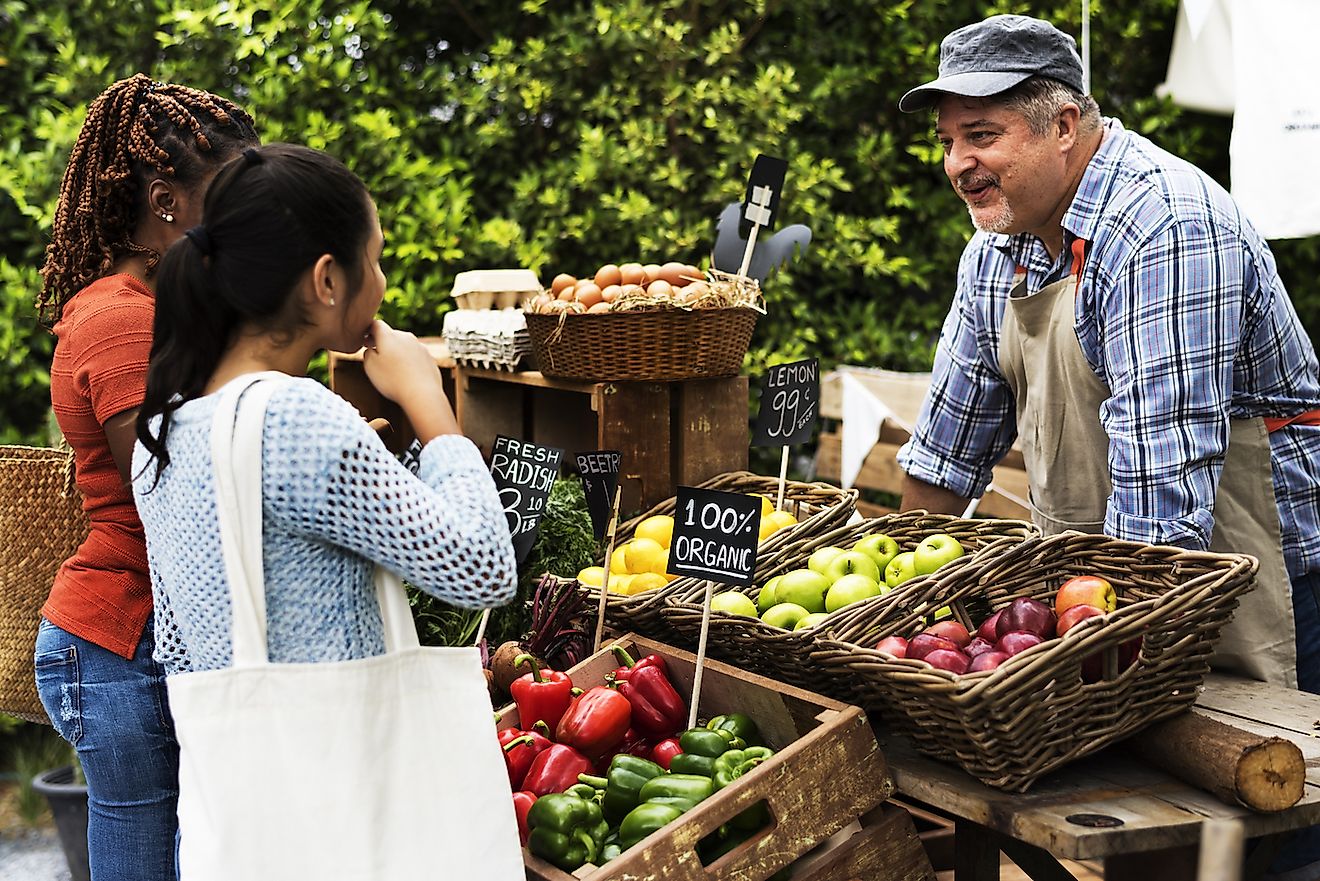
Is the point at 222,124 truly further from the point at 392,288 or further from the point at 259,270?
the point at 392,288

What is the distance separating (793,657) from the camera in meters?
2.10

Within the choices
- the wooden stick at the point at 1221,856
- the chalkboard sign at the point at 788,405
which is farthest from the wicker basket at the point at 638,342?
the wooden stick at the point at 1221,856

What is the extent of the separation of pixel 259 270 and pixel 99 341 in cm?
51

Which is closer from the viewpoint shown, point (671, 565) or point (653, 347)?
point (671, 565)

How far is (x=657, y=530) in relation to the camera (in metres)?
2.98

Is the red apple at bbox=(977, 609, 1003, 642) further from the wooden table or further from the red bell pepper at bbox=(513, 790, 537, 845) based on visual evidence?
the red bell pepper at bbox=(513, 790, 537, 845)

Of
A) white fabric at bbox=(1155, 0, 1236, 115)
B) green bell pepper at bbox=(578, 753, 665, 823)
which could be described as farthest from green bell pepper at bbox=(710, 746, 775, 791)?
white fabric at bbox=(1155, 0, 1236, 115)

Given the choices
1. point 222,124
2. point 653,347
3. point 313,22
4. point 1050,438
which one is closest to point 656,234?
point 313,22

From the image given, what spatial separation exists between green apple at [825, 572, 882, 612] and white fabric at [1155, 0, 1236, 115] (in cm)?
326

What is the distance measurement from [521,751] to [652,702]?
0.81 feet

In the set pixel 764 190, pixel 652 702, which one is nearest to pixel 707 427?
pixel 764 190

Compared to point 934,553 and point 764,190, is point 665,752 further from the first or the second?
point 764,190

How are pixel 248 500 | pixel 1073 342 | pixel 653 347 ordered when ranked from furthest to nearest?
pixel 653 347 < pixel 1073 342 < pixel 248 500

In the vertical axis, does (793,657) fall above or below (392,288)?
below
